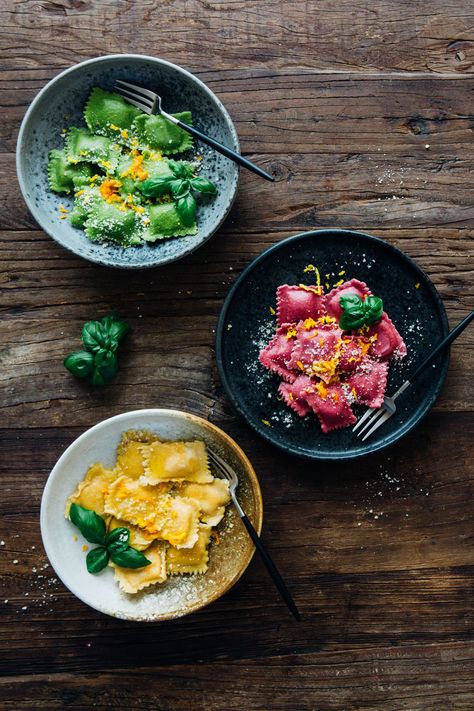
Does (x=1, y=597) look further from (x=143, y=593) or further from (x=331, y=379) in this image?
(x=331, y=379)

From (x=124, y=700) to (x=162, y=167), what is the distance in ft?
5.57

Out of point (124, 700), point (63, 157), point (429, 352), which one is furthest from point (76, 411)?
point (429, 352)

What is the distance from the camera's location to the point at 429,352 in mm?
2012

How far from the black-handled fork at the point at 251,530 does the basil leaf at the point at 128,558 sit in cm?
31

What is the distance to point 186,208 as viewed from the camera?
6.20 ft

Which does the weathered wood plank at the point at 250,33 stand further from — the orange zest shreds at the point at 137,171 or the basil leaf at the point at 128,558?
the basil leaf at the point at 128,558

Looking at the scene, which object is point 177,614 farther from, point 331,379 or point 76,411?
point 331,379

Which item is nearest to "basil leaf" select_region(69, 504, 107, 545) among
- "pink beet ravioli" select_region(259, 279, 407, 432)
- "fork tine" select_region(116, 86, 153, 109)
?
"pink beet ravioli" select_region(259, 279, 407, 432)

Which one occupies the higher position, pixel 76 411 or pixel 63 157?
pixel 63 157

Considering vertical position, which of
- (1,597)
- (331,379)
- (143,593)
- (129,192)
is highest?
(129,192)

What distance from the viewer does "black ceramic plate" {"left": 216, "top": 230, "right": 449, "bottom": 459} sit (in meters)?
1.98

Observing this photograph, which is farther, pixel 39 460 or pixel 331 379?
pixel 39 460

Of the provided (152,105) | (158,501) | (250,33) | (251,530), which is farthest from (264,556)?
(250,33)

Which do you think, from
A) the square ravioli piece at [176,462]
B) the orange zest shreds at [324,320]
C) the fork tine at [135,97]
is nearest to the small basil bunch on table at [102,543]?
the square ravioli piece at [176,462]
